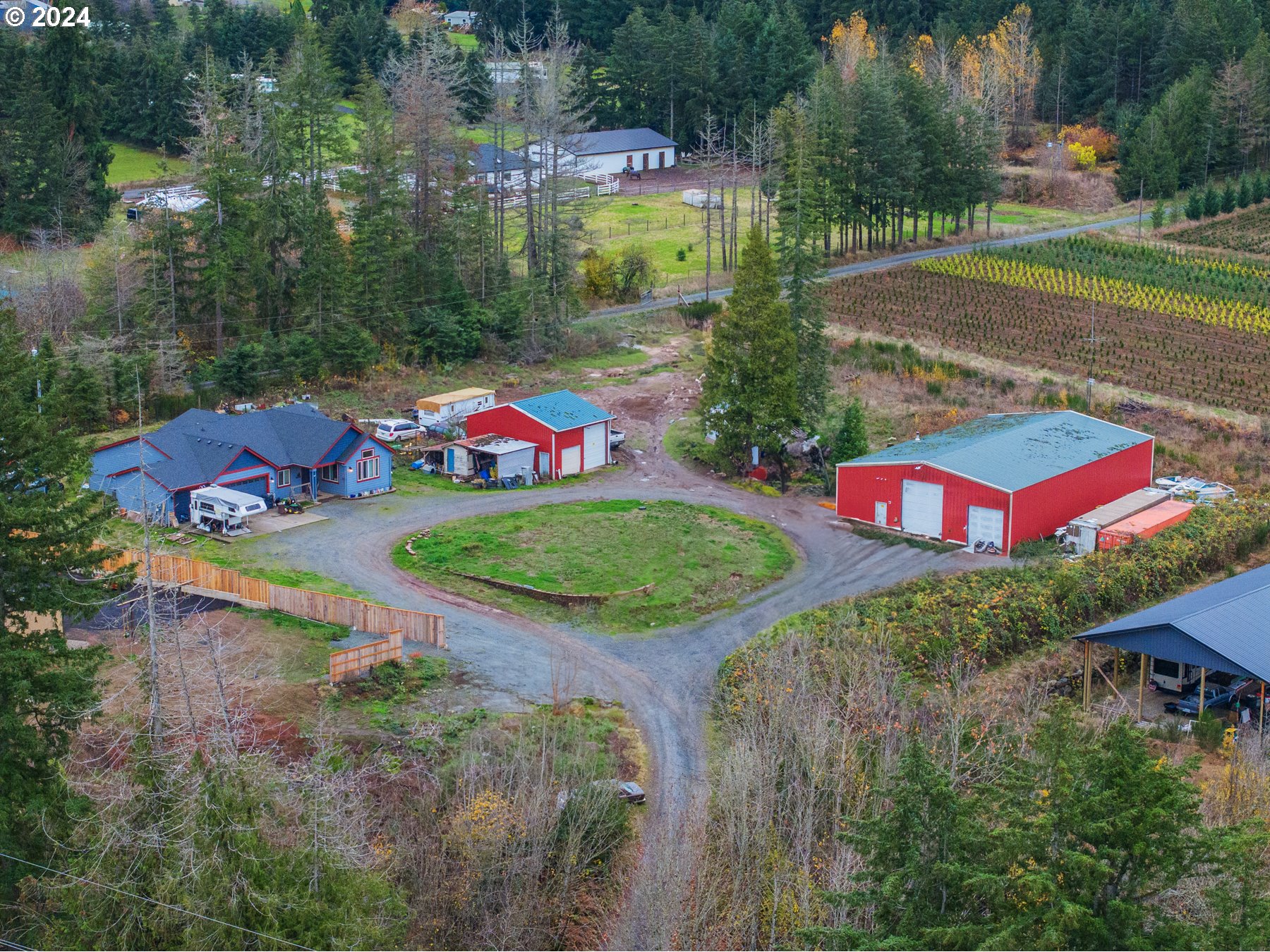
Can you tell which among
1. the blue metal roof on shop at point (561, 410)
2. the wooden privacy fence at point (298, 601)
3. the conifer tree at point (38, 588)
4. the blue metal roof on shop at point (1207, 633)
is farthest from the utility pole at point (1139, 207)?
the conifer tree at point (38, 588)

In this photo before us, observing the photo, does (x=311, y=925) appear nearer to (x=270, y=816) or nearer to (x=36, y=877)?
(x=270, y=816)

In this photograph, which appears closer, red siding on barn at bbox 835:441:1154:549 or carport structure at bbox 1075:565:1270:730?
carport structure at bbox 1075:565:1270:730

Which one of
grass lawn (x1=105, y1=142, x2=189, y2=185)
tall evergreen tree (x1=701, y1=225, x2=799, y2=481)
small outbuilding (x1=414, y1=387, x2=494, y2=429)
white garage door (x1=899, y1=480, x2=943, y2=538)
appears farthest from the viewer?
grass lawn (x1=105, y1=142, x2=189, y2=185)

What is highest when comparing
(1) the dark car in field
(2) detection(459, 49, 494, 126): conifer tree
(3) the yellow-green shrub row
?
(2) detection(459, 49, 494, 126): conifer tree

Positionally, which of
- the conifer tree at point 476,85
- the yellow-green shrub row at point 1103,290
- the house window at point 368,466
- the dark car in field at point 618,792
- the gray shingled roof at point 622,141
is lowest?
the dark car in field at point 618,792

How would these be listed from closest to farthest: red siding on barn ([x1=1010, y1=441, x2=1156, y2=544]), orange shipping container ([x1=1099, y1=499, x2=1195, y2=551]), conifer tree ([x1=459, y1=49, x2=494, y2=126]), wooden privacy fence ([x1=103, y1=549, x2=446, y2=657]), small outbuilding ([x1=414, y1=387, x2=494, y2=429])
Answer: wooden privacy fence ([x1=103, y1=549, x2=446, y2=657]) → orange shipping container ([x1=1099, y1=499, x2=1195, y2=551]) → red siding on barn ([x1=1010, y1=441, x2=1156, y2=544]) → small outbuilding ([x1=414, y1=387, x2=494, y2=429]) → conifer tree ([x1=459, y1=49, x2=494, y2=126])

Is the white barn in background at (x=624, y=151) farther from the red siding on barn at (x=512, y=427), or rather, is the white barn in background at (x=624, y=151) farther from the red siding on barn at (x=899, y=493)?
the red siding on barn at (x=899, y=493)

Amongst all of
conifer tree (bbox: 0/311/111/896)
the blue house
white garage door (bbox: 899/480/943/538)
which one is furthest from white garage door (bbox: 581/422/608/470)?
conifer tree (bbox: 0/311/111/896)

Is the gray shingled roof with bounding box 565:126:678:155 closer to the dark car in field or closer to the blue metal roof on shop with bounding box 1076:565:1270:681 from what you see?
the blue metal roof on shop with bounding box 1076:565:1270:681
